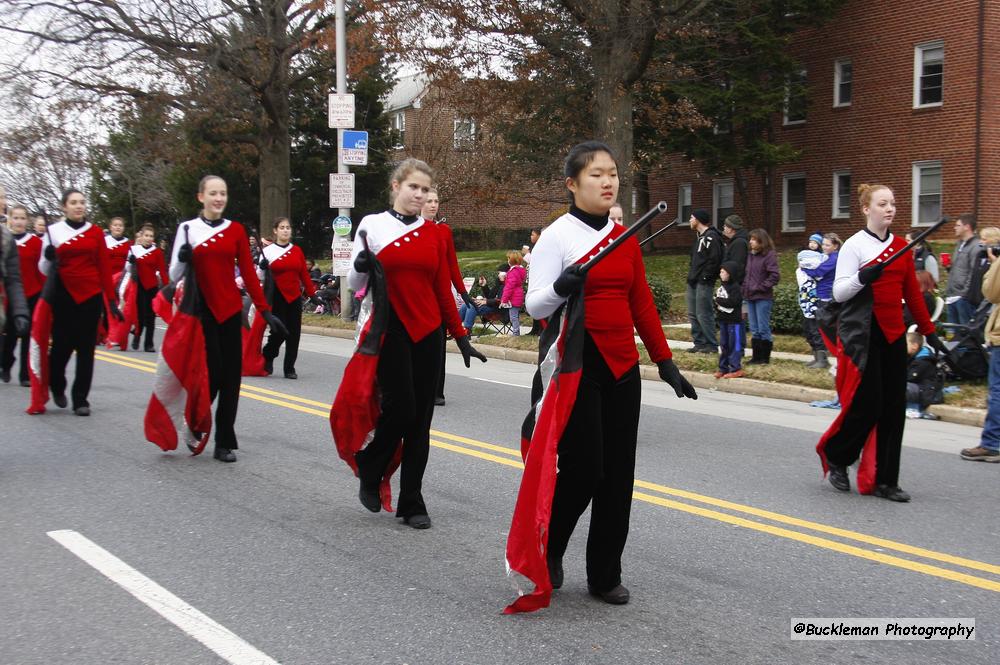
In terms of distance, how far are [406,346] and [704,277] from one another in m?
9.73

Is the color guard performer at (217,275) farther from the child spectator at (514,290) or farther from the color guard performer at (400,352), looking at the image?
the child spectator at (514,290)

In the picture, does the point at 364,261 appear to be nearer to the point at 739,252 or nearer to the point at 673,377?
the point at 673,377

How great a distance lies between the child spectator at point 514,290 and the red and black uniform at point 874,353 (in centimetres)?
1118

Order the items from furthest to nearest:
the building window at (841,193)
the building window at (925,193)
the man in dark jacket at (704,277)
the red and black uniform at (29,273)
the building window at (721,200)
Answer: the building window at (721,200)
the building window at (841,193)
the building window at (925,193)
the man in dark jacket at (704,277)
the red and black uniform at (29,273)

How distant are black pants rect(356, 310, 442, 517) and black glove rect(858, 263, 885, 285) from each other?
2.74m

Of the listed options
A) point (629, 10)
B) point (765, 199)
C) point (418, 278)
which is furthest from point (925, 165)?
point (418, 278)


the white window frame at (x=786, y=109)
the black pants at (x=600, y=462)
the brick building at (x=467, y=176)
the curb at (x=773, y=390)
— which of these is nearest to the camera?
the black pants at (x=600, y=462)

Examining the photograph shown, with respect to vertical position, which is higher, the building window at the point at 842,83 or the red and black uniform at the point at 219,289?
the building window at the point at 842,83

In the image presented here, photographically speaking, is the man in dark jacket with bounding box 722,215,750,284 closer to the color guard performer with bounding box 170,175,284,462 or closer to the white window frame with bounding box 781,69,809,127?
the color guard performer with bounding box 170,175,284,462

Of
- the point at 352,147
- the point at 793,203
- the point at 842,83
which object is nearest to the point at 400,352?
the point at 352,147

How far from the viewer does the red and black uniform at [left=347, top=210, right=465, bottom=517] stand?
5.84 m

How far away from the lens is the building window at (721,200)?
35.3 m

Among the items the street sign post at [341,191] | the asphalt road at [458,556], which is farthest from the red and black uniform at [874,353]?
the street sign post at [341,191]

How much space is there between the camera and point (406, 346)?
5.88 m
